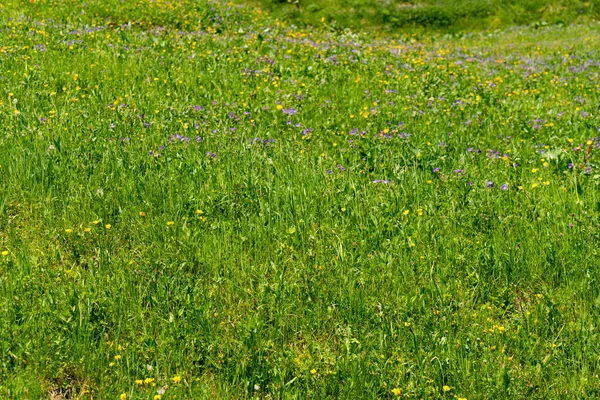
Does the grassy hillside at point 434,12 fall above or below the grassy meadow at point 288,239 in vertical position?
above

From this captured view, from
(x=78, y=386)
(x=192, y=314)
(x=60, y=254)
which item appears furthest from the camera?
(x=60, y=254)

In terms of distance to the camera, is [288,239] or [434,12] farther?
[434,12]

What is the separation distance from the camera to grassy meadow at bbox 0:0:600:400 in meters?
4.10

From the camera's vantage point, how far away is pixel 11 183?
6023 mm

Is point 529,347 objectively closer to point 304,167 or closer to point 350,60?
point 304,167

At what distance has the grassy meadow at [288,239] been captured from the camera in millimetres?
4102

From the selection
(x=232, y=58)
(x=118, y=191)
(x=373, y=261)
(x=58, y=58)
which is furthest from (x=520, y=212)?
→ (x=58, y=58)

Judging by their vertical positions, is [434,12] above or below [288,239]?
above

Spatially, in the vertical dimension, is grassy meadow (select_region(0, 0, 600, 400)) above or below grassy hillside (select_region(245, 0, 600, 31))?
below

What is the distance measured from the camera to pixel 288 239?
5.53 m

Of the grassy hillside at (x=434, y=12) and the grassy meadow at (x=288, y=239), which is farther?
the grassy hillside at (x=434, y=12)

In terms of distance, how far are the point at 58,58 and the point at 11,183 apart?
16.3 feet

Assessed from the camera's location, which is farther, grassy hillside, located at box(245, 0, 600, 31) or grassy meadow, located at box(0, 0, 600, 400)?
grassy hillside, located at box(245, 0, 600, 31)

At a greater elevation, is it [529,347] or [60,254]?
[60,254]
